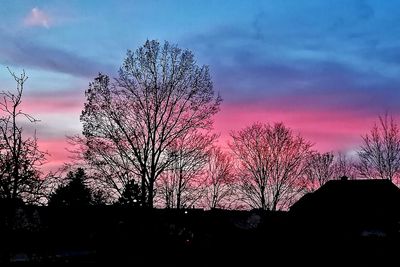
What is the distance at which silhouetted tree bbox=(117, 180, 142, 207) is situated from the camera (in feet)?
98.5

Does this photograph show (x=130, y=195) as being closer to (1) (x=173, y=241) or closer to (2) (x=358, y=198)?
(1) (x=173, y=241)

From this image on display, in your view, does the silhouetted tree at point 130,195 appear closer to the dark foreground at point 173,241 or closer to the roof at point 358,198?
the dark foreground at point 173,241

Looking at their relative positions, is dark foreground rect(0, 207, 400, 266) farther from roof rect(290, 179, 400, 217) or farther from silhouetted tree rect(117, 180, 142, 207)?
roof rect(290, 179, 400, 217)

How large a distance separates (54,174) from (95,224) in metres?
13.5

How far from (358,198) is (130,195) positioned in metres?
17.2

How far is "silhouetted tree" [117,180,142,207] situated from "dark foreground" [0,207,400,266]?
6.64 meters

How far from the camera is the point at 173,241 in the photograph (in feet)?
61.1

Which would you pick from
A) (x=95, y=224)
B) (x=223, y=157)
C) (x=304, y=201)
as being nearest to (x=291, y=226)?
(x=95, y=224)

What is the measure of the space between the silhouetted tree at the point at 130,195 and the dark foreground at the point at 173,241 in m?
6.64

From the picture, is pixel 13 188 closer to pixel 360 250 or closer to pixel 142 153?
pixel 360 250

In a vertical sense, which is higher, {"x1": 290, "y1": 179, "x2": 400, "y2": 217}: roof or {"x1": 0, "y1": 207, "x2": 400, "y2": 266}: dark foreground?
{"x1": 290, "y1": 179, "x2": 400, "y2": 217}: roof

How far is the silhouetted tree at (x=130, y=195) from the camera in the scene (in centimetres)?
3001

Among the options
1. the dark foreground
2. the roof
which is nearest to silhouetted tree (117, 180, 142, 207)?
the dark foreground

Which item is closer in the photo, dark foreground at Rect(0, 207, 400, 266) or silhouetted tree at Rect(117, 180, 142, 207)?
dark foreground at Rect(0, 207, 400, 266)
